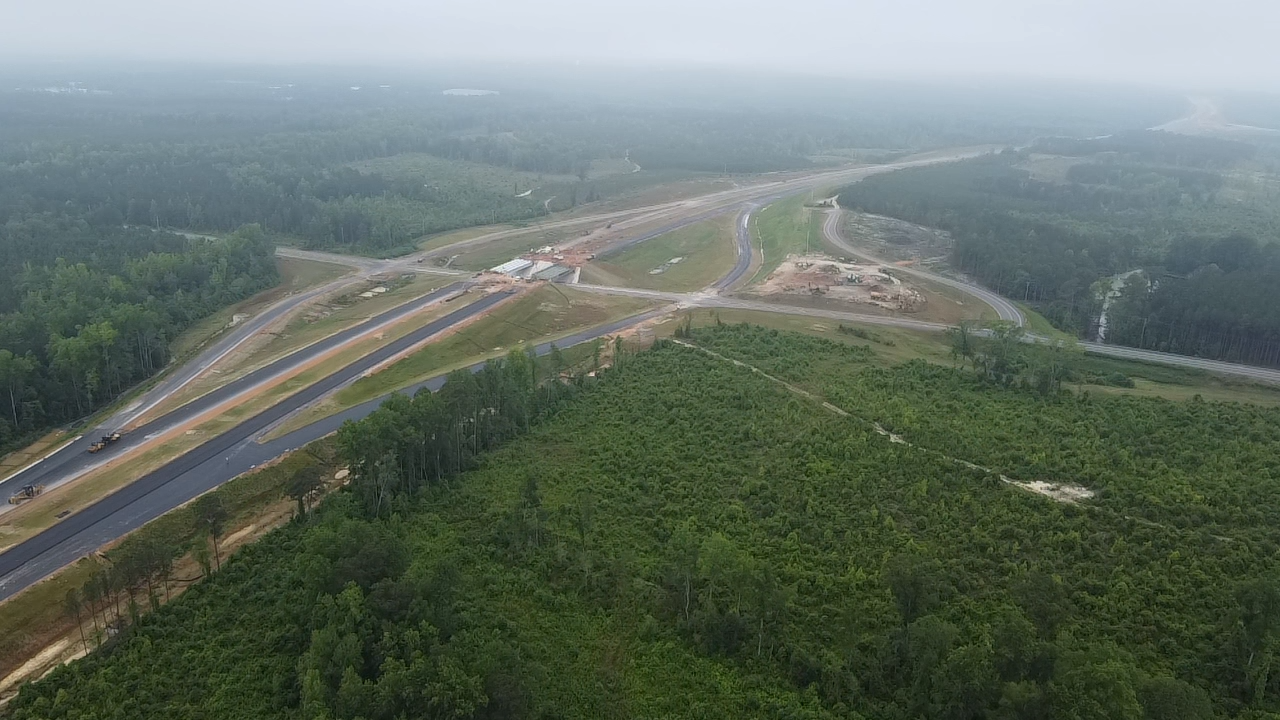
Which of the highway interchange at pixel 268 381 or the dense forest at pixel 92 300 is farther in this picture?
the dense forest at pixel 92 300

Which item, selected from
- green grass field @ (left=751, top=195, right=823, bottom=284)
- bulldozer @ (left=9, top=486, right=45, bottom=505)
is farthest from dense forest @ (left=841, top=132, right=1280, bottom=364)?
bulldozer @ (left=9, top=486, right=45, bottom=505)

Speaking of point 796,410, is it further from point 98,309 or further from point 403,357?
point 98,309

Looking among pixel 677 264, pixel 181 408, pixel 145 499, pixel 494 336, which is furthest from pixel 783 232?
pixel 145 499

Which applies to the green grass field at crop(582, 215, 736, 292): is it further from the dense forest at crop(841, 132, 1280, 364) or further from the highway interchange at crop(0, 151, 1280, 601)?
the dense forest at crop(841, 132, 1280, 364)

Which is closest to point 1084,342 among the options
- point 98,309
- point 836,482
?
point 836,482

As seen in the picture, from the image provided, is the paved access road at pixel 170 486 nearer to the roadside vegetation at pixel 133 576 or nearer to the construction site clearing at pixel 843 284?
the roadside vegetation at pixel 133 576

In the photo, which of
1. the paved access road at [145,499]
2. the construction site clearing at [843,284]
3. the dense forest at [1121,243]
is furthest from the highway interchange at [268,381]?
the construction site clearing at [843,284]
